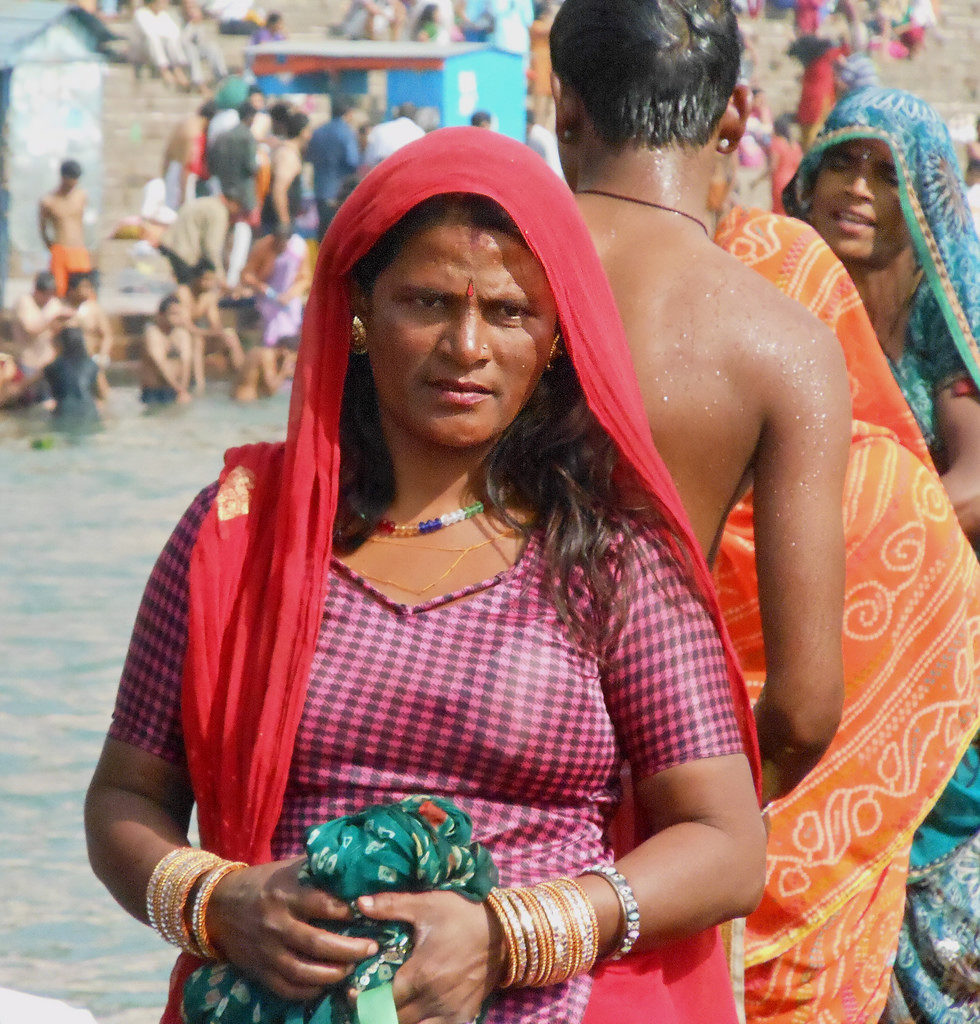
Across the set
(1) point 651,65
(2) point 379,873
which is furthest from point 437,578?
(1) point 651,65

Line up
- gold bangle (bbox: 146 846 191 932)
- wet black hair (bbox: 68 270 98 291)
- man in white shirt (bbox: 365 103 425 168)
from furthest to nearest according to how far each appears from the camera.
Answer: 1. man in white shirt (bbox: 365 103 425 168)
2. wet black hair (bbox: 68 270 98 291)
3. gold bangle (bbox: 146 846 191 932)

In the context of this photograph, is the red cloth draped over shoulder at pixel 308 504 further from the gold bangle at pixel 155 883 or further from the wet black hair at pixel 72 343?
the wet black hair at pixel 72 343

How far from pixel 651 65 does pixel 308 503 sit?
0.78 metres

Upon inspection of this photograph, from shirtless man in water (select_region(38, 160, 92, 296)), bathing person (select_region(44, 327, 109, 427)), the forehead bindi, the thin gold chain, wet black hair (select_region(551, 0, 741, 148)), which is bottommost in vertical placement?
bathing person (select_region(44, 327, 109, 427))

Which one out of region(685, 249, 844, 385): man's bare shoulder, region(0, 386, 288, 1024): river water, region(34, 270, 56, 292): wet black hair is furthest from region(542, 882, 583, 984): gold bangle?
region(34, 270, 56, 292): wet black hair

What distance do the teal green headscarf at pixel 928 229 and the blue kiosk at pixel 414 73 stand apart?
45.9 ft

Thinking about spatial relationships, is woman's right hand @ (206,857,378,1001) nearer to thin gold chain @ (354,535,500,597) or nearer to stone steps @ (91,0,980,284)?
thin gold chain @ (354,535,500,597)

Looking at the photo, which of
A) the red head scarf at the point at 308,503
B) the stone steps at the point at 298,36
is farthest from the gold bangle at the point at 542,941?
the stone steps at the point at 298,36

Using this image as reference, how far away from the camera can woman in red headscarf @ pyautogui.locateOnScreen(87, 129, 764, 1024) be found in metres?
1.88

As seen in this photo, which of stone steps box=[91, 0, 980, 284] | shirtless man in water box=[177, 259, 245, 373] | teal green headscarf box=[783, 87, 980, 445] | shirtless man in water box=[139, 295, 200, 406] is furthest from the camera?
stone steps box=[91, 0, 980, 284]

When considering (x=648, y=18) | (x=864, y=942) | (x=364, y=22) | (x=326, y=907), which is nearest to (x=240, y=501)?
(x=326, y=907)

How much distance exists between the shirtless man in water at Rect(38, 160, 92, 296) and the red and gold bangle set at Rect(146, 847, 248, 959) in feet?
45.1

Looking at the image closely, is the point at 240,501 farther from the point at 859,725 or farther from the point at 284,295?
the point at 284,295

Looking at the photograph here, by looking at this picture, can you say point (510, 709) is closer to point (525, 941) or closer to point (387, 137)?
point (525, 941)
